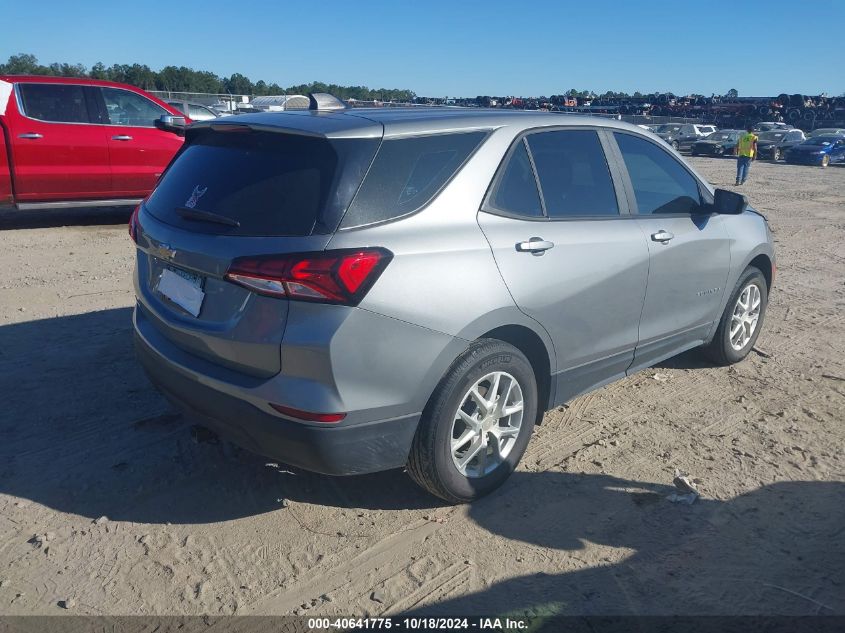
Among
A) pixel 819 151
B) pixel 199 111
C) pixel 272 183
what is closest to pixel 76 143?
pixel 272 183

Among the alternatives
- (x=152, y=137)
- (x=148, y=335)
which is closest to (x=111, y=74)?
(x=152, y=137)

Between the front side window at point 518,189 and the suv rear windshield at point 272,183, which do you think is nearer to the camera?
the suv rear windshield at point 272,183

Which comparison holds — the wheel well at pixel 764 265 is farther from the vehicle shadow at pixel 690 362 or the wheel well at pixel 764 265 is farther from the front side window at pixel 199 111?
the front side window at pixel 199 111

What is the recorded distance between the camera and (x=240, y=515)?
3.40 metres

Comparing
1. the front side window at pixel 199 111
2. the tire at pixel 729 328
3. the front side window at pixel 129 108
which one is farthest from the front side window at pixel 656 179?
the front side window at pixel 199 111

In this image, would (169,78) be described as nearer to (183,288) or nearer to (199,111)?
(199,111)

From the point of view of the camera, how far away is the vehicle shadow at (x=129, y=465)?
11.4ft

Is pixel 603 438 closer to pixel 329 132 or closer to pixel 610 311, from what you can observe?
pixel 610 311

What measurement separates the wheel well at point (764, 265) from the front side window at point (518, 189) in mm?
2499

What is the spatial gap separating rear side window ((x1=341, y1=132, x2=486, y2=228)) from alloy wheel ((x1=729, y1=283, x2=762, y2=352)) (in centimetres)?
289

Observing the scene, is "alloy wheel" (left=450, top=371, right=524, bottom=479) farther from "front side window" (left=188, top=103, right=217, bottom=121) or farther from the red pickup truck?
"front side window" (left=188, top=103, right=217, bottom=121)

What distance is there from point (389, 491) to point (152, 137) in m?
7.88

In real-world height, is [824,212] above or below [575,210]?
below

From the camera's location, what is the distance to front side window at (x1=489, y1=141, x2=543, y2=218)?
11.5 ft
